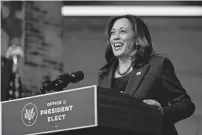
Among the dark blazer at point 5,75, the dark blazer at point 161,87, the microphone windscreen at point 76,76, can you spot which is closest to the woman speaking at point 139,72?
the dark blazer at point 161,87

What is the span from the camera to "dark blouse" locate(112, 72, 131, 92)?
1.83 metres

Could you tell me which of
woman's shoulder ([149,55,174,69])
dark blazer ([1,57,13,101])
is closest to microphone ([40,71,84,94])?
woman's shoulder ([149,55,174,69])

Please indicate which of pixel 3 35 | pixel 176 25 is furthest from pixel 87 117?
pixel 3 35

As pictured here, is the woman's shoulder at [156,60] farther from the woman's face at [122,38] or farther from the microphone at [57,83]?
the microphone at [57,83]

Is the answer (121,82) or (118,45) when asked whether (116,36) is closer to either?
(118,45)

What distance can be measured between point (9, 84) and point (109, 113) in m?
1.91

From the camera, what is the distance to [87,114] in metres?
1.43

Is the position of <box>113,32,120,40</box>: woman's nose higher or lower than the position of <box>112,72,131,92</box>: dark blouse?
higher

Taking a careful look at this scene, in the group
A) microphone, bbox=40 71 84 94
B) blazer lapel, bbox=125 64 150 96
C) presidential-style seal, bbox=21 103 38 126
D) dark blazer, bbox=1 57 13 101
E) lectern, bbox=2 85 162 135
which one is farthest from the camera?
dark blazer, bbox=1 57 13 101

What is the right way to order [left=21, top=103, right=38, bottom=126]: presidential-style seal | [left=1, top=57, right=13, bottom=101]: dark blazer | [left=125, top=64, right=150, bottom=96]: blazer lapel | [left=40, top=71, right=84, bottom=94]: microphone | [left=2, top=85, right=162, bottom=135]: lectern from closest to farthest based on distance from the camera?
[left=2, top=85, right=162, bottom=135]: lectern, [left=21, top=103, right=38, bottom=126]: presidential-style seal, [left=40, top=71, right=84, bottom=94]: microphone, [left=125, top=64, right=150, bottom=96]: blazer lapel, [left=1, top=57, right=13, bottom=101]: dark blazer

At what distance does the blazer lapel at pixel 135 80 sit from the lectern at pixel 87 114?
0.69ft

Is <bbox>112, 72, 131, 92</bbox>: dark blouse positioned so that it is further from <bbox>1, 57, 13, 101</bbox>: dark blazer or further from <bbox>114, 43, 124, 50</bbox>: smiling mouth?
<bbox>1, 57, 13, 101</bbox>: dark blazer

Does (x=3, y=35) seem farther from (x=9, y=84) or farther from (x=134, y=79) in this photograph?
(x=134, y=79)

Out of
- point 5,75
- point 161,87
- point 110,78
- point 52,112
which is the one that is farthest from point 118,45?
point 5,75
